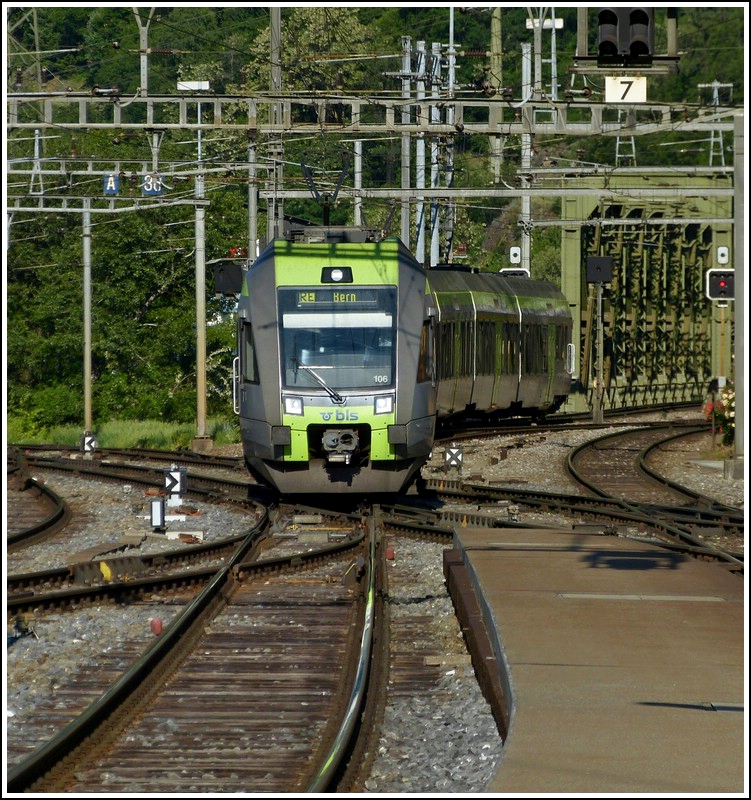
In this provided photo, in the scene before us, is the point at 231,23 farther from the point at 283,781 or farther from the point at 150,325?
the point at 283,781

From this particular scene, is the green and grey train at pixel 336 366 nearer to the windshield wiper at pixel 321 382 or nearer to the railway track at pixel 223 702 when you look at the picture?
the windshield wiper at pixel 321 382

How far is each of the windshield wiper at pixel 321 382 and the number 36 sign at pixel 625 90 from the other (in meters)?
4.69

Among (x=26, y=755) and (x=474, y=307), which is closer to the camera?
(x=26, y=755)

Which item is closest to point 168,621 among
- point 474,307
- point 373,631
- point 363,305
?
point 373,631

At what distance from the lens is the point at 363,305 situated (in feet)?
59.4

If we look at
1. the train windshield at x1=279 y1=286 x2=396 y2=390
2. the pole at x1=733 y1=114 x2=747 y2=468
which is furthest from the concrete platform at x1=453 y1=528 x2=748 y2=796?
the pole at x1=733 y1=114 x2=747 y2=468

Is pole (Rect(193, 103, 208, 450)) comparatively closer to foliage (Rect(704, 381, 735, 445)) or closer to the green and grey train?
foliage (Rect(704, 381, 735, 445))

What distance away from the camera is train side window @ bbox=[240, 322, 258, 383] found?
18266 millimetres

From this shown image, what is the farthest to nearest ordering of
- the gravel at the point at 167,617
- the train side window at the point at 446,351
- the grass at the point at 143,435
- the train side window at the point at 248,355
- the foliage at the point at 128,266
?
the foliage at the point at 128,266, the grass at the point at 143,435, the train side window at the point at 446,351, the train side window at the point at 248,355, the gravel at the point at 167,617

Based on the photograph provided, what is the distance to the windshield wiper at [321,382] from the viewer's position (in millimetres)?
17828

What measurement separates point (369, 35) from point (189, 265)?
18839 millimetres

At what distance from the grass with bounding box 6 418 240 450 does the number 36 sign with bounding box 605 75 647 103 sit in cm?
2044

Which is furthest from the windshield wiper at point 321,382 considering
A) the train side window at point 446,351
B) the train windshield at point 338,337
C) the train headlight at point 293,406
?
the train side window at point 446,351

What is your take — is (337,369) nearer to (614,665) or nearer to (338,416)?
(338,416)
